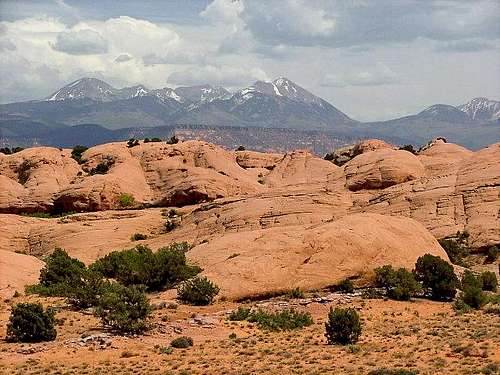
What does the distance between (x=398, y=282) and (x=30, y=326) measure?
19043 mm

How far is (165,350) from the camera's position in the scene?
1102 inches

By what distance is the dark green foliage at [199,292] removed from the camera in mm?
36125

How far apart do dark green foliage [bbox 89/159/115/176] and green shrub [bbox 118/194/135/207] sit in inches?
355

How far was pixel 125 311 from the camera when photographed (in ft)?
102

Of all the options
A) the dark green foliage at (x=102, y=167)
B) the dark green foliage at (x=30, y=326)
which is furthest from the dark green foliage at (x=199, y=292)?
the dark green foliage at (x=102, y=167)

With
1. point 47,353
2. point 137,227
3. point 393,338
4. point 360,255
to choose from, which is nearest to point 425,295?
point 360,255

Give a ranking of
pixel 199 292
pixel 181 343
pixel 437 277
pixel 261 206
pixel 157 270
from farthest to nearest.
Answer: pixel 261 206 → pixel 157 270 → pixel 437 277 → pixel 199 292 → pixel 181 343

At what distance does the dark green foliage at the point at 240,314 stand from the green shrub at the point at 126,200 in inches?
1525

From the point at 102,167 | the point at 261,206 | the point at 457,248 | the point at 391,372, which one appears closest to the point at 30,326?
the point at 391,372

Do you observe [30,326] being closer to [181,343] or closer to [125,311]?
[125,311]

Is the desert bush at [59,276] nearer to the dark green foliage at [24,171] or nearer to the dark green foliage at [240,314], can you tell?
the dark green foliage at [240,314]

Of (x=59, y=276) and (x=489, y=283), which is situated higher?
(x=59, y=276)

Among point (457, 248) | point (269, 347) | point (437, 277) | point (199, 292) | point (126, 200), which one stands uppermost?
point (126, 200)

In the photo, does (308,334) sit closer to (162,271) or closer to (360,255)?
(360,255)
